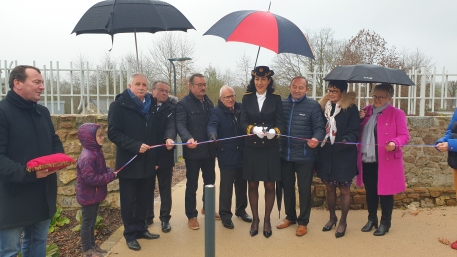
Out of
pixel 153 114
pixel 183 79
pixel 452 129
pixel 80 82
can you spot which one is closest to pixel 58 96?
pixel 80 82

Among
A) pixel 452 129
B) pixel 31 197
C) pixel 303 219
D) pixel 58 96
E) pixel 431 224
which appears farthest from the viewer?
pixel 58 96

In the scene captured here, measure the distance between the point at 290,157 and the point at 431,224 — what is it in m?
2.34

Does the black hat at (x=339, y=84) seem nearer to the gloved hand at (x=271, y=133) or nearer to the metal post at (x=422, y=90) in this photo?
the gloved hand at (x=271, y=133)

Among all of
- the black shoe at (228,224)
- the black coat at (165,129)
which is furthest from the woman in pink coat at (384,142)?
the black coat at (165,129)

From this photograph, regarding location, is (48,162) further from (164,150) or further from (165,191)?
(165,191)

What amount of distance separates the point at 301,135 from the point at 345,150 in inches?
22.0

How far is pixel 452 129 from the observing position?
13.2 ft

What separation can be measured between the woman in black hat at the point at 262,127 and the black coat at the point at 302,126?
18cm

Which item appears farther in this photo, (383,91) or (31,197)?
(383,91)

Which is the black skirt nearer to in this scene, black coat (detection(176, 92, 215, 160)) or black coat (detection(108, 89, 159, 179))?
black coat (detection(176, 92, 215, 160))

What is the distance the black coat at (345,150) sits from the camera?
4395 mm

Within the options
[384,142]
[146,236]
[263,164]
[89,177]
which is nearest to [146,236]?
[146,236]

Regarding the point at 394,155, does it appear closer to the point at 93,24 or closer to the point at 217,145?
the point at 217,145

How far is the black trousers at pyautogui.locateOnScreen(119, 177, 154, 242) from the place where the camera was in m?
4.14
